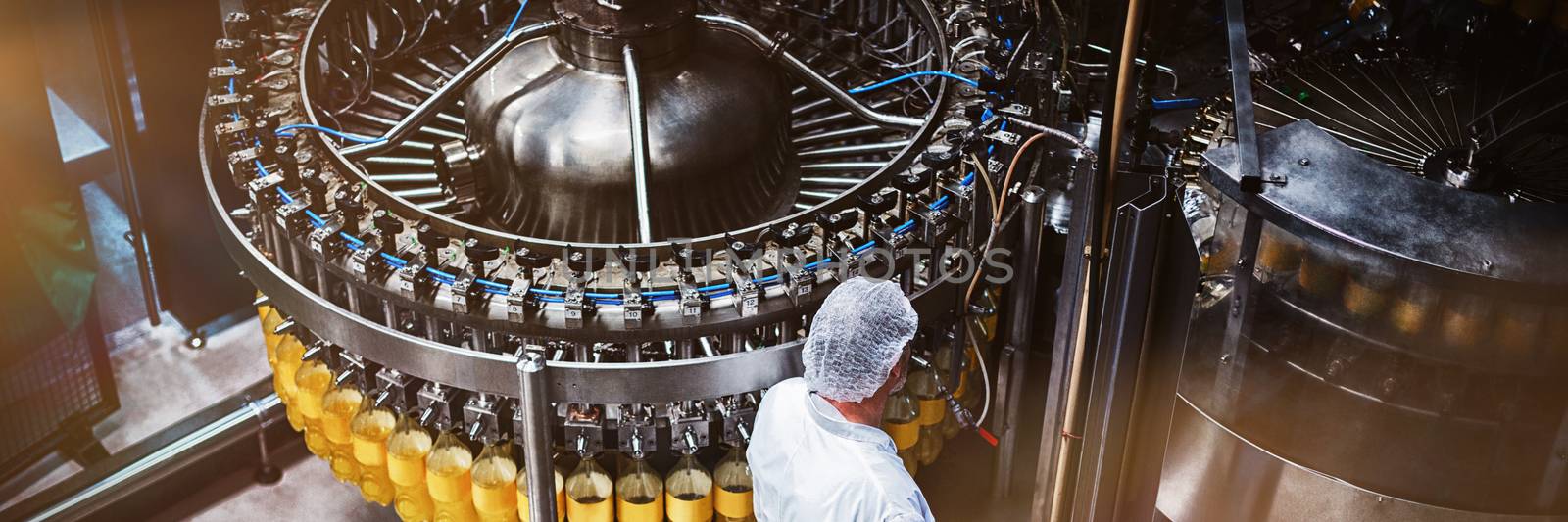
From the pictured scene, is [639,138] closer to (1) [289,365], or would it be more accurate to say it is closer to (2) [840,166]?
(2) [840,166]

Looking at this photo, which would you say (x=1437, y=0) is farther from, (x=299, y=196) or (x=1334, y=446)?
(x=299, y=196)

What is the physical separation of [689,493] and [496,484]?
517mm

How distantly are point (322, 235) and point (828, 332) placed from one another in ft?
4.78

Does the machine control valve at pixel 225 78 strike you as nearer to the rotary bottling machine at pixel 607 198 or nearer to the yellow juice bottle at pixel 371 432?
the rotary bottling machine at pixel 607 198

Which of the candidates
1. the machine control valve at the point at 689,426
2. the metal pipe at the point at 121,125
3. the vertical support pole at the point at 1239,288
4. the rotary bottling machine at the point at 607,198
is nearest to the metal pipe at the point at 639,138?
the rotary bottling machine at the point at 607,198

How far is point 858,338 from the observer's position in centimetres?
266

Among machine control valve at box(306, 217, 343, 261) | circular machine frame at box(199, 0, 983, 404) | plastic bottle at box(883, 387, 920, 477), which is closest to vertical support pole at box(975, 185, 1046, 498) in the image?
circular machine frame at box(199, 0, 983, 404)

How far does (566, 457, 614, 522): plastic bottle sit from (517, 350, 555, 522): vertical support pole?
→ 0.10 m

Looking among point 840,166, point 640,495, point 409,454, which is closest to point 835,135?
point 840,166

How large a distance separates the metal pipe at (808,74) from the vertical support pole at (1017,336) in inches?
20.1

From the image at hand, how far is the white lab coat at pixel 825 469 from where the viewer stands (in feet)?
8.84

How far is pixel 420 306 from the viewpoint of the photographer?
3.29 meters

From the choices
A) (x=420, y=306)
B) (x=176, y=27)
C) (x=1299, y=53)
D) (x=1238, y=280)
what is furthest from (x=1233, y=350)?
(x=176, y=27)

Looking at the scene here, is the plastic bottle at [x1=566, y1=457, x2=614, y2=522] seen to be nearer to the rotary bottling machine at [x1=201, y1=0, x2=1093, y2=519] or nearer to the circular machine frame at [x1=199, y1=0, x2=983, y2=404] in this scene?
the rotary bottling machine at [x1=201, y1=0, x2=1093, y2=519]
